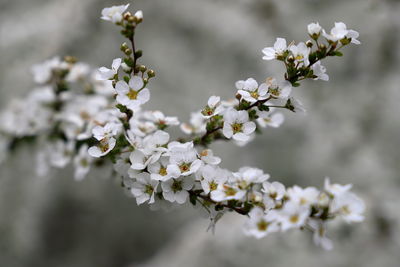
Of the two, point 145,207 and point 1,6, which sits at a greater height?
point 1,6

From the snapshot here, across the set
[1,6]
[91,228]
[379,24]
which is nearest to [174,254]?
[91,228]

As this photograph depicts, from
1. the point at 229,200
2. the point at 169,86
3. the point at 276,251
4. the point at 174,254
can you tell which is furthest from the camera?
the point at 169,86

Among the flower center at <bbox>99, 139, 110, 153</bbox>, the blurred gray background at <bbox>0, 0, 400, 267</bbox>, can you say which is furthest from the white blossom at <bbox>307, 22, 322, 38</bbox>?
the blurred gray background at <bbox>0, 0, 400, 267</bbox>

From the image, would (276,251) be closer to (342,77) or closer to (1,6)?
(342,77)

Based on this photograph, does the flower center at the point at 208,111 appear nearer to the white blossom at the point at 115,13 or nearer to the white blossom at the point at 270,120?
the white blossom at the point at 270,120

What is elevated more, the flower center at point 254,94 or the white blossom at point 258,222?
the flower center at point 254,94

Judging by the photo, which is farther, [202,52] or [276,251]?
[202,52]

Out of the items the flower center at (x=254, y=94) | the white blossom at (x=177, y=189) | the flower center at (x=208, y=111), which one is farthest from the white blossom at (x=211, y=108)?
the white blossom at (x=177, y=189)

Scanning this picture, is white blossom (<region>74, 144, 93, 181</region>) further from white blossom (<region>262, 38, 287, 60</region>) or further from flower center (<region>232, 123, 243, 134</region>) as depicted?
white blossom (<region>262, 38, 287, 60</region>)
